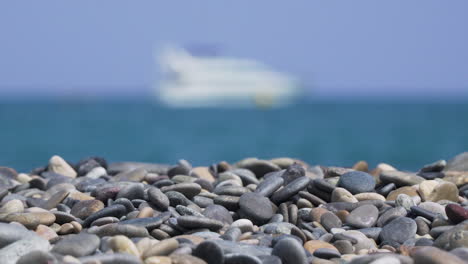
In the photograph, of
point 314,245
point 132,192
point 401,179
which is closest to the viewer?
point 314,245

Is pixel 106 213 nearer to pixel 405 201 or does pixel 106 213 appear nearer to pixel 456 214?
pixel 405 201

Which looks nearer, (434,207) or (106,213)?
(106,213)

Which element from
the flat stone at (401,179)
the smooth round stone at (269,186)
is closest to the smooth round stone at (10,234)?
the smooth round stone at (269,186)

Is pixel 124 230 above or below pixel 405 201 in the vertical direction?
below

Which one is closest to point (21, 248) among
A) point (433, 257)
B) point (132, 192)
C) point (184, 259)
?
point (184, 259)

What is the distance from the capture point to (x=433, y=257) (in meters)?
2.53

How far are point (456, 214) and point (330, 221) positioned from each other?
0.57m

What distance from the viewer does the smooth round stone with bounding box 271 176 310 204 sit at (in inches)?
143

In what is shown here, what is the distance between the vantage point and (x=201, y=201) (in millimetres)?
3633

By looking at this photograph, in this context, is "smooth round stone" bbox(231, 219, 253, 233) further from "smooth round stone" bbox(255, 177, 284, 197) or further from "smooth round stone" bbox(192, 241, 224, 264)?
"smooth round stone" bbox(192, 241, 224, 264)

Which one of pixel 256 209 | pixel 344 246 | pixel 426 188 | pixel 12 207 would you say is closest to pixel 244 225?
pixel 256 209

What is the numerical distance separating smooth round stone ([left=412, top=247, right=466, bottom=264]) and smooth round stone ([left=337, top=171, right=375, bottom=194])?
1.19 m

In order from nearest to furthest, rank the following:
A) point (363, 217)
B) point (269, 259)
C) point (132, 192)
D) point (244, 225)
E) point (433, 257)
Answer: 1. point (433, 257)
2. point (269, 259)
3. point (244, 225)
4. point (363, 217)
5. point (132, 192)

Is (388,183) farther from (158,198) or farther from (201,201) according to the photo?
(158,198)
